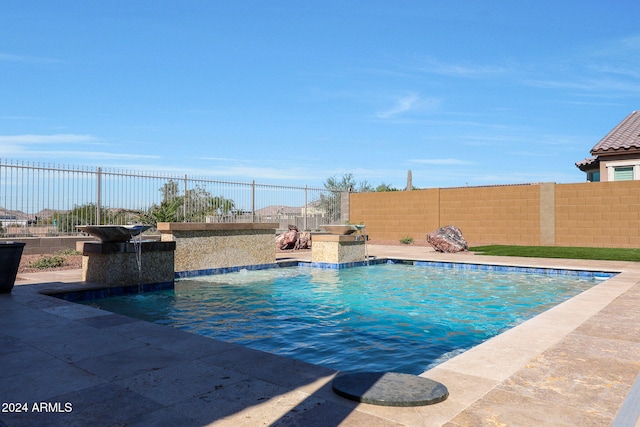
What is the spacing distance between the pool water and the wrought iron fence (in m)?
3.95

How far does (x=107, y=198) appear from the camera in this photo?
11984 mm

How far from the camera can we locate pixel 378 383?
283cm

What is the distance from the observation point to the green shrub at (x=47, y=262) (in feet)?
31.5

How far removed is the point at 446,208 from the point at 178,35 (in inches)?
482

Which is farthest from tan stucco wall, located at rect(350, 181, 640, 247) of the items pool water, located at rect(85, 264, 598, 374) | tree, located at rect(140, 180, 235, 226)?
tree, located at rect(140, 180, 235, 226)

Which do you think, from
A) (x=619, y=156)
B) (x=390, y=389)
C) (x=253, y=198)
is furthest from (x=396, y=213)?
(x=390, y=389)

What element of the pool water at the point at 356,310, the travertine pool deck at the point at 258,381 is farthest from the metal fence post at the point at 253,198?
the travertine pool deck at the point at 258,381

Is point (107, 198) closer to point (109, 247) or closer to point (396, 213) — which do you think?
point (109, 247)

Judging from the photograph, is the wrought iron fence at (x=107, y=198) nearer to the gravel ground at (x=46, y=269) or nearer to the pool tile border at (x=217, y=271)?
the gravel ground at (x=46, y=269)

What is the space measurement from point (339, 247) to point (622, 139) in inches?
574

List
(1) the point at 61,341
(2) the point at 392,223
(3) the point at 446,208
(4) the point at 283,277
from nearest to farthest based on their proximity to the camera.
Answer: (1) the point at 61,341
(4) the point at 283,277
(3) the point at 446,208
(2) the point at 392,223

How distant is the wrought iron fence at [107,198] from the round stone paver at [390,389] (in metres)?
10.3

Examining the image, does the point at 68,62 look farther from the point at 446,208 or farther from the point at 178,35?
the point at 446,208

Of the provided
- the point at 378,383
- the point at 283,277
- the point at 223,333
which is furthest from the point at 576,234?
the point at 378,383
